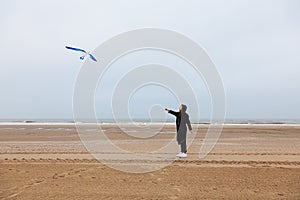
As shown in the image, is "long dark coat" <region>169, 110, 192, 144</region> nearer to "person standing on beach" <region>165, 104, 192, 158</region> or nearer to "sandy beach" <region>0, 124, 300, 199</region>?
"person standing on beach" <region>165, 104, 192, 158</region>

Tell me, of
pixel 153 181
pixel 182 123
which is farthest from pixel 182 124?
pixel 153 181

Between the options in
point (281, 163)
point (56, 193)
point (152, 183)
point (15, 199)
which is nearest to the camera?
point (15, 199)

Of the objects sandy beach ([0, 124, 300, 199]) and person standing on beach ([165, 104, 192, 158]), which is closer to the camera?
sandy beach ([0, 124, 300, 199])

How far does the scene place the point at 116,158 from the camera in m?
16.0

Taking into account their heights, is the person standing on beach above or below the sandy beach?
above

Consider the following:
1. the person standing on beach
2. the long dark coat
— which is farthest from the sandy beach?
the long dark coat

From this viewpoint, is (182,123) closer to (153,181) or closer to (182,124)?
(182,124)

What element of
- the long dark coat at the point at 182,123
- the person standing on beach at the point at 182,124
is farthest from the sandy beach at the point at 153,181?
the long dark coat at the point at 182,123

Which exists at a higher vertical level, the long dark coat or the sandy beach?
the long dark coat

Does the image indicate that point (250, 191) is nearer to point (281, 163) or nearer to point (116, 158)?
point (281, 163)

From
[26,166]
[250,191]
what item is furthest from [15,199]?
[250,191]

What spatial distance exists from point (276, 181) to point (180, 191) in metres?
3.11

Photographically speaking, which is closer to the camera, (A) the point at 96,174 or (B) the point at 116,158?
(A) the point at 96,174

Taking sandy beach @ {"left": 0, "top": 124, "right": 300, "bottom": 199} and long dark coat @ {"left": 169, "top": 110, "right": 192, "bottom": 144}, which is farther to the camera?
long dark coat @ {"left": 169, "top": 110, "right": 192, "bottom": 144}
